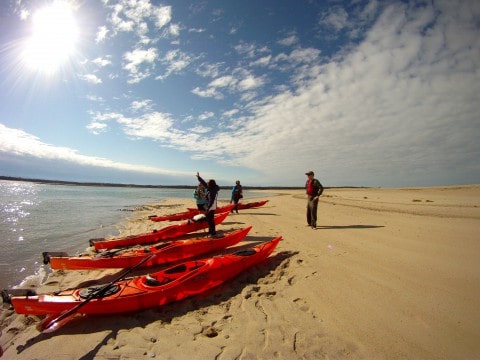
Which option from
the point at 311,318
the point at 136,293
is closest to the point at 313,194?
the point at 311,318

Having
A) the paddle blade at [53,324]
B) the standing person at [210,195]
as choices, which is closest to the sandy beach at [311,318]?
the paddle blade at [53,324]

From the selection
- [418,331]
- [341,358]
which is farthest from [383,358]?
[418,331]

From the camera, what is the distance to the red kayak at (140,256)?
658 cm

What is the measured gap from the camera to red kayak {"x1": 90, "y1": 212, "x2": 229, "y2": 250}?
8816mm

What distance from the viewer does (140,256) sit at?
7.04 meters

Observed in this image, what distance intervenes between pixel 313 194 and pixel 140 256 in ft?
21.7

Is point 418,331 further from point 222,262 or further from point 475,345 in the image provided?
point 222,262

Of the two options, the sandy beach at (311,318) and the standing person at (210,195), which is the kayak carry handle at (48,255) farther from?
the standing person at (210,195)

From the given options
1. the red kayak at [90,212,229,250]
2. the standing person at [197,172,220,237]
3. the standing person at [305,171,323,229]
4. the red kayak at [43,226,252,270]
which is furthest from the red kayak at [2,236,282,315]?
the standing person at [305,171,323,229]

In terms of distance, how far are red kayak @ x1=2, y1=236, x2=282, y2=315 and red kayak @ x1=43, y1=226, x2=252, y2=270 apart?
5.64 ft

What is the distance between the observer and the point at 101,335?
13.0ft

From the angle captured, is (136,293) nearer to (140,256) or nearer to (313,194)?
(140,256)

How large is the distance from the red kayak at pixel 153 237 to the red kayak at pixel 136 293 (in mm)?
4109

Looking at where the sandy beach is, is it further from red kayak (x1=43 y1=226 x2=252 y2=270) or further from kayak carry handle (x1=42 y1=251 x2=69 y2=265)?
kayak carry handle (x1=42 y1=251 x2=69 y2=265)
